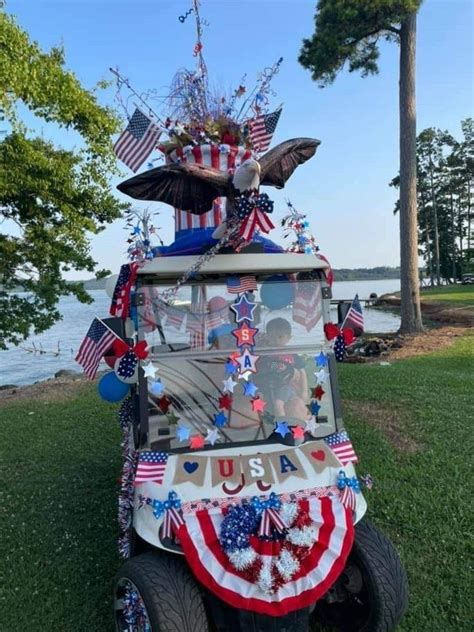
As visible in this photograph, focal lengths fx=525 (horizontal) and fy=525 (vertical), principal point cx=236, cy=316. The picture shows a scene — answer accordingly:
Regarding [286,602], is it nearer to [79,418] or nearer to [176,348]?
[176,348]

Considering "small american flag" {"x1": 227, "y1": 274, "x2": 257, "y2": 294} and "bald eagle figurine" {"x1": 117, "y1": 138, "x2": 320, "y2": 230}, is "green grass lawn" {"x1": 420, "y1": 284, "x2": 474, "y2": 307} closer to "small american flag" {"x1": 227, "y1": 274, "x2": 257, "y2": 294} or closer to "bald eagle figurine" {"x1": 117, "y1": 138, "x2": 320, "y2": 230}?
"bald eagle figurine" {"x1": 117, "y1": 138, "x2": 320, "y2": 230}

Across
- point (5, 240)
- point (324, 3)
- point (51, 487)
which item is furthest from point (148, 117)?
point (324, 3)

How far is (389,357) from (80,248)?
7.58m

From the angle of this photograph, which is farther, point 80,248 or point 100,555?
point 80,248

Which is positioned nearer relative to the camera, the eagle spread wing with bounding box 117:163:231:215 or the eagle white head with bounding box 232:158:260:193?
the eagle white head with bounding box 232:158:260:193

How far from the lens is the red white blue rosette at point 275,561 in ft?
7.74

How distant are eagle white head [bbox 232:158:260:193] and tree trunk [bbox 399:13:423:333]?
41.7 ft

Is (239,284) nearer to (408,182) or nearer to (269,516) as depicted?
(269,516)

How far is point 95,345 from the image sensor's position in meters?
3.10

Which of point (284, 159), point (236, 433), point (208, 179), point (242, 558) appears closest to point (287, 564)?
point (242, 558)

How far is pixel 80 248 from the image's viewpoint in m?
9.70

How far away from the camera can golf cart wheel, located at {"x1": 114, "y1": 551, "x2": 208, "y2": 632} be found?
2.35 m

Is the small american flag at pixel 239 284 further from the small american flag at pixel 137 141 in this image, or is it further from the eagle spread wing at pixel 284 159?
the small american flag at pixel 137 141

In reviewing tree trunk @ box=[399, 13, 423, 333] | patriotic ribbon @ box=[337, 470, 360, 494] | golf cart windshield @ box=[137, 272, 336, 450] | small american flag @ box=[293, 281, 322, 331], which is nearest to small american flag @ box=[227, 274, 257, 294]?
golf cart windshield @ box=[137, 272, 336, 450]
